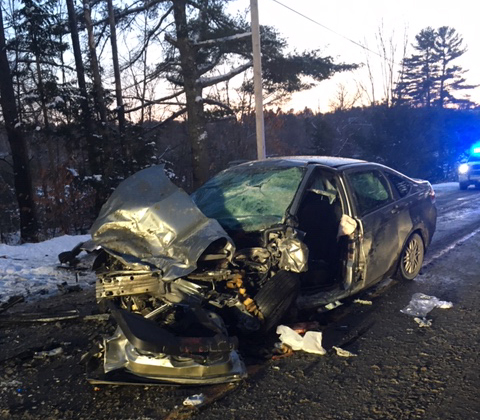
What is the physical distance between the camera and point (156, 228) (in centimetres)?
380

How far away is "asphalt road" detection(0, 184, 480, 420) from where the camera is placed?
2902mm

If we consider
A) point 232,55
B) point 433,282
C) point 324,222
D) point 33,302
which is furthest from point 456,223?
point 232,55

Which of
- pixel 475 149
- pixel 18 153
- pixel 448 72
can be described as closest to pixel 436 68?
pixel 448 72

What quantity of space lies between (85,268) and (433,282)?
4.80 meters

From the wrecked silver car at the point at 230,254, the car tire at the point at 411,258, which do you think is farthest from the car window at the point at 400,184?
the car tire at the point at 411,258

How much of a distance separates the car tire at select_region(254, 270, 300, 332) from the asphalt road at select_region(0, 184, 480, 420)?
32cm

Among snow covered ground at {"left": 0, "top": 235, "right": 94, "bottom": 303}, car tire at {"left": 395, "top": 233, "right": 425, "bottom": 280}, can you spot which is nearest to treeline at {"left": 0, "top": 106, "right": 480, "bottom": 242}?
snow covered ground at {"left": 0, "top": 235, "right": 94, "bottom": 303}

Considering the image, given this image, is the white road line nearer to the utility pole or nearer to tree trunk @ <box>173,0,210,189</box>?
the utility pole

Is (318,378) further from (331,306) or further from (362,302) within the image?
(362,302)

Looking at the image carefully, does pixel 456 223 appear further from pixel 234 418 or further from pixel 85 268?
pixel 234 418

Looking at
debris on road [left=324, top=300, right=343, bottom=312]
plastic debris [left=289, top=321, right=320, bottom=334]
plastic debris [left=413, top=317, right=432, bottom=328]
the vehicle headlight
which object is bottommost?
plastic debris [left=413, top=317, right=432, bottom=328]

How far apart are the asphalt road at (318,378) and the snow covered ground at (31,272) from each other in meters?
0.78

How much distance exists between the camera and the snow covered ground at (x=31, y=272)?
5715 mm

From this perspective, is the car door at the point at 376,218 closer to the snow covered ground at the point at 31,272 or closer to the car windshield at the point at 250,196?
the car windshield at the point at 250,196
